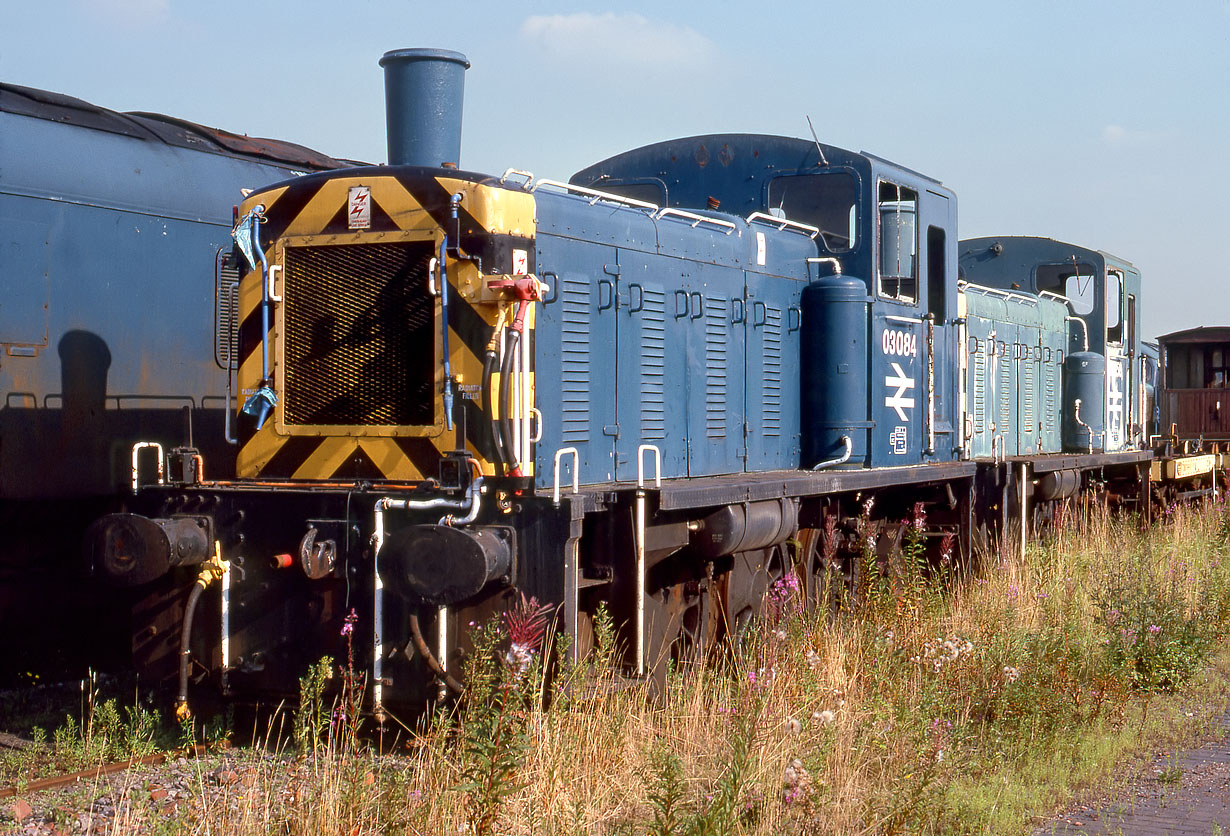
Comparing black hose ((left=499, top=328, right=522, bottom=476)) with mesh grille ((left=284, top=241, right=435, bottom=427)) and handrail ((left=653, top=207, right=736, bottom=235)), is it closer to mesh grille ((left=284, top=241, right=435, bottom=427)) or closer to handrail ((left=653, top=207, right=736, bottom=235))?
mesh grille ((left=284, top=241, right=435, bottom=427))

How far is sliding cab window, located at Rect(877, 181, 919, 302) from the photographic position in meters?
8.66

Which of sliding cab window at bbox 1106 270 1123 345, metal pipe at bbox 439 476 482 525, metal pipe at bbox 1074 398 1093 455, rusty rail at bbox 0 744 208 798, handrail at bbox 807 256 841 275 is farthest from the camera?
sliding cab window at bbox 1106 270 1123 345

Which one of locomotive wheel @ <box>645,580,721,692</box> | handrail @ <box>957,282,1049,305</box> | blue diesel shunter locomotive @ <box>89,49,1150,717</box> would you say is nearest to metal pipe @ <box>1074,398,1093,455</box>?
handrail @ <box>957,282,1049,305</box>

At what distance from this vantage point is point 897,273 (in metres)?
8.79

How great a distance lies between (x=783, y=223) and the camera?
8.33 meters

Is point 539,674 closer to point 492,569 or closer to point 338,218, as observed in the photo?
point 492,569

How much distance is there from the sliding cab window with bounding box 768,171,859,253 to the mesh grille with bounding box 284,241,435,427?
3.21m

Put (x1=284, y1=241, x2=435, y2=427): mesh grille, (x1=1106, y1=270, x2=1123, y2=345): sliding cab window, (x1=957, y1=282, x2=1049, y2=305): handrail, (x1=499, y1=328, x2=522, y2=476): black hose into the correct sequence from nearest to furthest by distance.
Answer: (x1=499, y1=328, x2=522, y2=476): black hose
(x1=284, y1=241, x2=435, y2=427): mesh grille
(x1=957, y1=282, x2=1049, y2=305): handrail
(x1=1106, y1=270, x2=1123, y2=345): sliding cab window

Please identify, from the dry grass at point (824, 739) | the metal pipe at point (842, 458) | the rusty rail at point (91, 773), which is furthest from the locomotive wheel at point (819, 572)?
the rusty rail at point (91, 773)

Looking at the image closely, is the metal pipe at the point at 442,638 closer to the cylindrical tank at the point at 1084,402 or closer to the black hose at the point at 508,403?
the black hose at the point at 508,403

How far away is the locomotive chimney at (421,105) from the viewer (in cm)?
657

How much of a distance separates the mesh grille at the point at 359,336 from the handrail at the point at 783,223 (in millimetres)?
2562

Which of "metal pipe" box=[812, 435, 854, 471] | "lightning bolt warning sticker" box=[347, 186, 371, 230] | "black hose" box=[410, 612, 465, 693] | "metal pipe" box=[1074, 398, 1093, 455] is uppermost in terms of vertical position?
"lightning bolt warning sticker" box=[347, 186, 371, 230]

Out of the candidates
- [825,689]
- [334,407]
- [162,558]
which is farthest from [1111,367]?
[162,558]
